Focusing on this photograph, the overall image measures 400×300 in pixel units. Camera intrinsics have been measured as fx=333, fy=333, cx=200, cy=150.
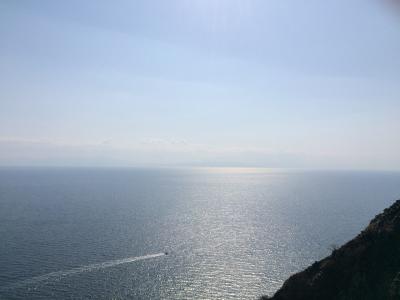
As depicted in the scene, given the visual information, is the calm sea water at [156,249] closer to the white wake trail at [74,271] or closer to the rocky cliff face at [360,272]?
the white wake trail at [74,271]

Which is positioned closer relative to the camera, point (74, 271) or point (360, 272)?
point (360, 272)

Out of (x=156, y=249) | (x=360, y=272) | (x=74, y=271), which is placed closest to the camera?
(x=360, y=272)

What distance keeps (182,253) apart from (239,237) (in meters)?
30.4

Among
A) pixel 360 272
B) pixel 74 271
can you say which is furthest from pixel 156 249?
pixel 360 272

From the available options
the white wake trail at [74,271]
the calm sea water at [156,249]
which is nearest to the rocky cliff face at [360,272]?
the calm sea water at [156,249]

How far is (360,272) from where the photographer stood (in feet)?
126

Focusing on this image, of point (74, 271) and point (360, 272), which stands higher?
point (360, 272)

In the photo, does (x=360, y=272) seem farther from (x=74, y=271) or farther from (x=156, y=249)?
(x=156, y=249)

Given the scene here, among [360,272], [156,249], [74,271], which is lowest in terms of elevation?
[156,249]

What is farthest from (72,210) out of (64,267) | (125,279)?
(125,279)

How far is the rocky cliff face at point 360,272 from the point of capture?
115ft

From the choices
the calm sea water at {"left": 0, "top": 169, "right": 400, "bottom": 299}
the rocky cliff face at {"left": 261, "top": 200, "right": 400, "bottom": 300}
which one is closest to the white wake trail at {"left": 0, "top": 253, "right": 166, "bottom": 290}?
the calm sea water at {"left": 0, "top": 169, "right": 400, "bottom": 299}

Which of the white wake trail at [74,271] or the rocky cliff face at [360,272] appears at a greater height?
the rocky cliff face at [360,272]

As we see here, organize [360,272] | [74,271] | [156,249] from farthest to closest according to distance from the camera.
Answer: [156,249] < [74,271] < [360,272]
